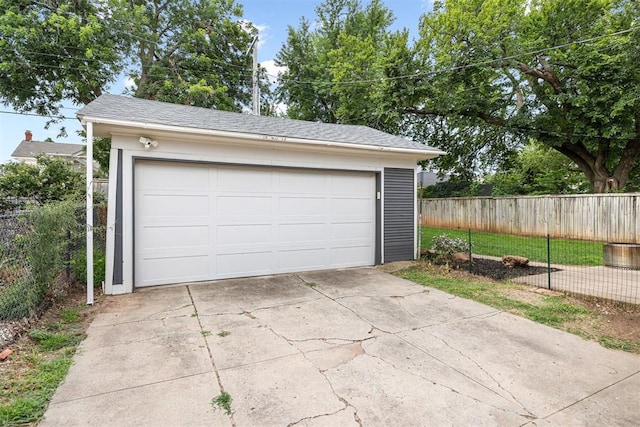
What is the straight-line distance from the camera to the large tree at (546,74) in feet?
35.8

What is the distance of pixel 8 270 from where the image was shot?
11.6 feet

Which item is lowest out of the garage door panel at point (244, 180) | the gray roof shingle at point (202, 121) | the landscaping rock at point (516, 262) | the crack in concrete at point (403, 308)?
the crack in concrete at point (403, 308)

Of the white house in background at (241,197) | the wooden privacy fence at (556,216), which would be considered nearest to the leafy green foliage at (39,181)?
the white house in background at (241,197)

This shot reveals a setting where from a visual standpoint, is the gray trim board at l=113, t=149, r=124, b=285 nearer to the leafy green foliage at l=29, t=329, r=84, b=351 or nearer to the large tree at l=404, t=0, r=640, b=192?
the leafy green foliage at l=29, t=329, r=84, b=351

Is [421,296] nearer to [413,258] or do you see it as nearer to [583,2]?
[413,258]

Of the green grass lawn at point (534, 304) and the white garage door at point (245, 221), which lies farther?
the white garage door at point (245, 221)

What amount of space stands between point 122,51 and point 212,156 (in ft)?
43.0

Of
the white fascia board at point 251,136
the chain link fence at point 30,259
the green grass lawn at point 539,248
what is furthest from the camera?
the green grass lawn at point 539,248

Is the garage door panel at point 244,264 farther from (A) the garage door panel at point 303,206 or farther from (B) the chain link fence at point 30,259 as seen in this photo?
(B) the chain link fence at point 30,259

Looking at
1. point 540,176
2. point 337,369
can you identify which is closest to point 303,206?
point 337,369

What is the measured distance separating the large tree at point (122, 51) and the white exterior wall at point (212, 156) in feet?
29.9

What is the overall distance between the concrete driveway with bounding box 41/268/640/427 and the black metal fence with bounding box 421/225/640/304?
2.06 meters

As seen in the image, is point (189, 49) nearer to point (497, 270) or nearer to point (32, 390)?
point (497, 270)

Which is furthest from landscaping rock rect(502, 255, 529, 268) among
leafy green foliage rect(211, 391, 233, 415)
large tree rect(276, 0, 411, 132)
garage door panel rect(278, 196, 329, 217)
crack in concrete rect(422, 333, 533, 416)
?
large tree rect(276, 0, 411, 132)
